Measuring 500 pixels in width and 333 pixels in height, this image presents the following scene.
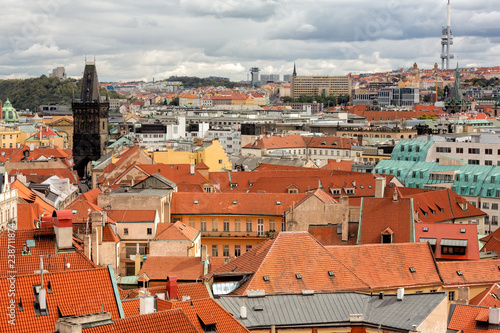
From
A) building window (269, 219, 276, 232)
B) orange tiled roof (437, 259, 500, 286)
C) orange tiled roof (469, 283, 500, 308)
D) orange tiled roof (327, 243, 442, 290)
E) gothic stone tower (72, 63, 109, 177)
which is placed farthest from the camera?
gothic stone tower (72, 63, 109, 177)

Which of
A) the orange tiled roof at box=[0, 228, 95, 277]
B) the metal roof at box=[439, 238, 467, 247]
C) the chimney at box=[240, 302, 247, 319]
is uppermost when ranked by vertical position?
the orange tiled roof at box=[0, 228, 95, 277]

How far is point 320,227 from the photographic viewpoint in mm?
60594

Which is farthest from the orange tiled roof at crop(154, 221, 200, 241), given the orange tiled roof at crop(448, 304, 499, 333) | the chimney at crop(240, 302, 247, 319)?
the orange tiled roof at crop(448, 304, 499, 333)

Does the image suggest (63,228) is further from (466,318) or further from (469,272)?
(469,272)

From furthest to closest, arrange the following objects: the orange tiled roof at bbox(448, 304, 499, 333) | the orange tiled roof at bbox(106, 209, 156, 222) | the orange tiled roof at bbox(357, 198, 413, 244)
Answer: the orange tiled roof at bbox(106, 209, 156, 222) < the orange tiled roof at bbox(357, 198, 413, 244) < the orange tiled roof at bbox(448, 304, 499, 333)

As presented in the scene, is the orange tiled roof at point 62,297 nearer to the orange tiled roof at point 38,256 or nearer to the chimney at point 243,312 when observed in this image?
the orange tiled roof at point 38,256

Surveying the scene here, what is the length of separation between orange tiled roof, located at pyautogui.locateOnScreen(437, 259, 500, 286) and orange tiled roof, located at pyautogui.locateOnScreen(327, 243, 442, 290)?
6.91 feet

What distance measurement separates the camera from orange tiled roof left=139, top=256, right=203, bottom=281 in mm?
52250

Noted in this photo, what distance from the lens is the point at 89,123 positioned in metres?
141

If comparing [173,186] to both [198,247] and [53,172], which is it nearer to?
[198,247]

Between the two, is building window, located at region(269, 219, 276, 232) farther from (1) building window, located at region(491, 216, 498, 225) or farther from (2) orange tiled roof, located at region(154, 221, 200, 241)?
(1) building window, located at region(491, 216, 498, 225)

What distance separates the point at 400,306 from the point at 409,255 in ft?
41.9

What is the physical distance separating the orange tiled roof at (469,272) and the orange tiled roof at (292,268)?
9.70 m

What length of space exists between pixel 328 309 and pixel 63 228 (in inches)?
525
